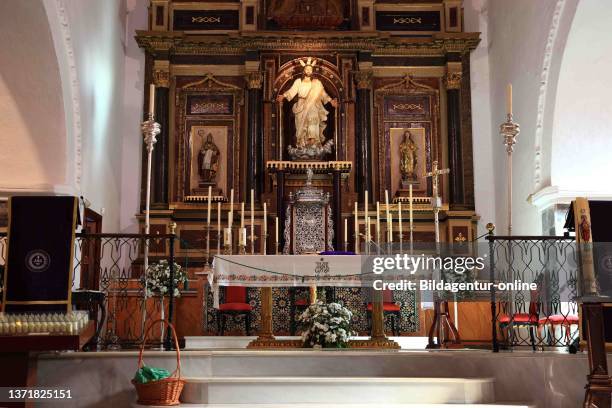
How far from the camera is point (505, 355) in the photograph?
7.10m

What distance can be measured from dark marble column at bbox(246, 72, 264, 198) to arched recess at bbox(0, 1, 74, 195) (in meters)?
3.72

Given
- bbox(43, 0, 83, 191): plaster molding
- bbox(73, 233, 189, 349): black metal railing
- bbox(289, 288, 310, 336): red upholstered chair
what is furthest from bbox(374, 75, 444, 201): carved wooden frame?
bbox(43, 0, 83, 191): plaster molding

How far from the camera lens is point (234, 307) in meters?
10.1

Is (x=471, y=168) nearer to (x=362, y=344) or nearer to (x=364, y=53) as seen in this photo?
(x=364, y=53)

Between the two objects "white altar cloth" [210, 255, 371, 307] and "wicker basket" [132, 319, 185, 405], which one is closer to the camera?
"wicker basket" [132, 319, 185, 405]

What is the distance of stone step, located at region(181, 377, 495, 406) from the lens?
6613 mm

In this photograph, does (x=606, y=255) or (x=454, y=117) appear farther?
(x=454, y=117)

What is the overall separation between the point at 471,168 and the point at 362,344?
6495 mm

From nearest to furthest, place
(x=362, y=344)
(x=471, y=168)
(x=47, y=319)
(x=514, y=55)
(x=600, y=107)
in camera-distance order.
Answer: (x=47, y=319) → (x=362, y=344) → (x=600, y=107) → (x=514, y=55) → (x=471, y=168)

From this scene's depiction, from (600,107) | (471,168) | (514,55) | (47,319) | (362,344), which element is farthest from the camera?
(471,168)

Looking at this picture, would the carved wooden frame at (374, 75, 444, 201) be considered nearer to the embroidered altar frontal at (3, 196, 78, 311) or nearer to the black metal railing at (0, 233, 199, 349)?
the black metal railing at (0, 233, 199, 349)

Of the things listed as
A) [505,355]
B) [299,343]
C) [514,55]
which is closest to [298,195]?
[514,55]

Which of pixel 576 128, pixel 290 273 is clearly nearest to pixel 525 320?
pixel 290 273

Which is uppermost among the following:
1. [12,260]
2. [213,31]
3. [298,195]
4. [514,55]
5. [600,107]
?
[213,31]
